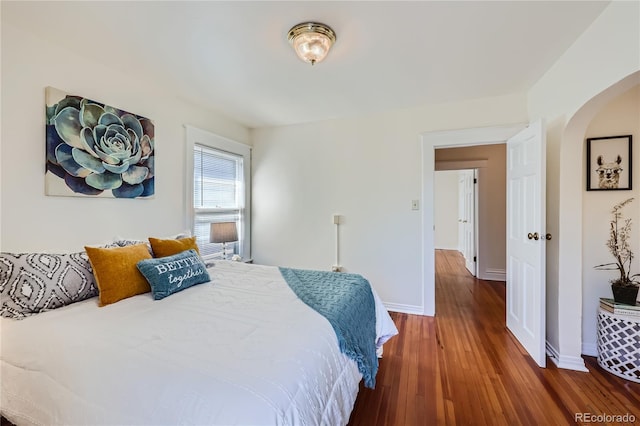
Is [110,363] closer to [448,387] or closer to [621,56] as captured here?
[448,387]

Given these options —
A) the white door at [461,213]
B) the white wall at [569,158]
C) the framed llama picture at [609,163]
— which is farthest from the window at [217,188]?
the white door at [461,213]

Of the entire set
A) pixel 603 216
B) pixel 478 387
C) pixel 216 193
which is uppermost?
pixel 216 193

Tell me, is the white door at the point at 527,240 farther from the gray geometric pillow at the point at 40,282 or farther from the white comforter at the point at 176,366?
the gray geometric pillow at the point at 40,282

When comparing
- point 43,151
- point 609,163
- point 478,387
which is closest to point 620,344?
point 478,387

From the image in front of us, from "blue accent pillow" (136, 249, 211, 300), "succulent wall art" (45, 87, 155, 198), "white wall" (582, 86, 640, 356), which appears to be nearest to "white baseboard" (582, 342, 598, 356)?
"white wall" (582, 86, 640, 356)

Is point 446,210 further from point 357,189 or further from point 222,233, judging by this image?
point 222,233

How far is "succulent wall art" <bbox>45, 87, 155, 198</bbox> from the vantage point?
188 centimetres

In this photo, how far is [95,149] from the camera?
6.81ft

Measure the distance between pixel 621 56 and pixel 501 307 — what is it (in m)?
2.83

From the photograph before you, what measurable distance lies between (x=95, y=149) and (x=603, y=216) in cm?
396

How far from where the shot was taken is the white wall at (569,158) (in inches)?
67.0

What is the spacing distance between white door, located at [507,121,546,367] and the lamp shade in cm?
285

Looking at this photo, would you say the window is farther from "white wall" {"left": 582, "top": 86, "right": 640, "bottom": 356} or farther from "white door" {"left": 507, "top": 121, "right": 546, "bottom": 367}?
"white wall" {"left": 582, "top": 86, "right": 640, "bottom": 356}

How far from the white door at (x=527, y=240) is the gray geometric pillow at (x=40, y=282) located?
3.17 meters
